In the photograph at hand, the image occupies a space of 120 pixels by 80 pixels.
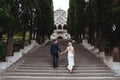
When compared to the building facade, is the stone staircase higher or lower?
lower

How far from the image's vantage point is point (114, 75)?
67.8 feet

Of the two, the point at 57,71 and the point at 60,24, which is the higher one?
the point at 60,24

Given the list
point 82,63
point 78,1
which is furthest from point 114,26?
point 78,1

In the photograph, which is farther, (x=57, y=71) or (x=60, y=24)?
(x=60, y=24)

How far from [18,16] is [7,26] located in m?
3.86

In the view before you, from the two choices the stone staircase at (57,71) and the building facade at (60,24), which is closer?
the stone staircase at (57,71)

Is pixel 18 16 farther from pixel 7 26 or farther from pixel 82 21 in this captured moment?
pixel 82 21

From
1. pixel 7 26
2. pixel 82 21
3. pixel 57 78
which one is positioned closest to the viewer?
pixel 57 78

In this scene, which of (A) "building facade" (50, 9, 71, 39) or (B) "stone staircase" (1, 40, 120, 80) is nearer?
(B) "stone staircase" (1, 40, 120, 80)

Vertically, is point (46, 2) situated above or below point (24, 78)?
above

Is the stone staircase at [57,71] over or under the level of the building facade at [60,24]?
under

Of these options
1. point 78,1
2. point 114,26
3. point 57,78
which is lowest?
point 57,78

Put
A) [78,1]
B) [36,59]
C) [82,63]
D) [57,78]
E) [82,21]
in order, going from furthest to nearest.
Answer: [78,1] → [82,21] → [36,59] → [82,63] → [57,78]

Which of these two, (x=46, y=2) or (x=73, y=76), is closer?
(x=73, y=76)
